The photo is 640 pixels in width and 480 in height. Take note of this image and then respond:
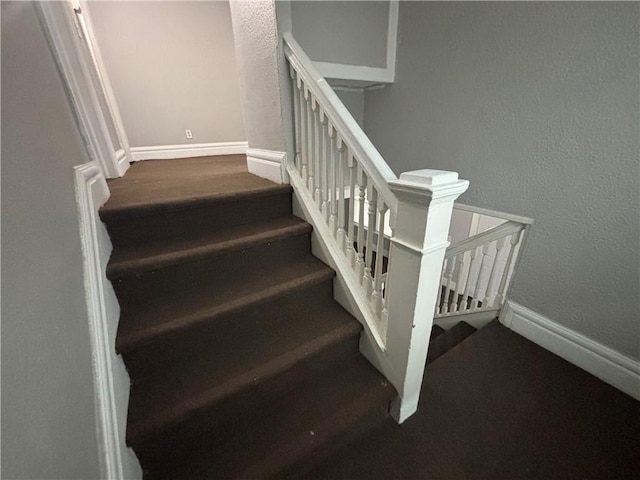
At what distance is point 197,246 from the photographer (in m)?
1.20

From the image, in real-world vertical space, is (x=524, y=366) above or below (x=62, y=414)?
below

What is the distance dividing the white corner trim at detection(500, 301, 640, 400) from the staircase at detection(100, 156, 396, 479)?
1.19 metres

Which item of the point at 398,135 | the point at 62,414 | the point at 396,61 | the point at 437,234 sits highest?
the point at 396,61

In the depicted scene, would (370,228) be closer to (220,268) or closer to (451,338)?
(220,268)

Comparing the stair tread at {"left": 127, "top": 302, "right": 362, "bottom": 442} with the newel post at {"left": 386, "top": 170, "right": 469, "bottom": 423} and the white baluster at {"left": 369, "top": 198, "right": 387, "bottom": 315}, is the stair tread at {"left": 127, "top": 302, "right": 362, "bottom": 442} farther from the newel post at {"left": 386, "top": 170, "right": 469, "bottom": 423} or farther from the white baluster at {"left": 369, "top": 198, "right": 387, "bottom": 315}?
Answer: the newel post at {"left": 386, "top": 170, "right": 469, "bottom": 423}

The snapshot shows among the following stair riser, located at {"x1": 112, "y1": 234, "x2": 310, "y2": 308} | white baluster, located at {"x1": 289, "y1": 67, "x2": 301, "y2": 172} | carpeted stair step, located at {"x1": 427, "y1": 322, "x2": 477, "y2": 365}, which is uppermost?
white baluster, located at {"x1": 289, "y1": 67, "x2": 301, "y2": 172}

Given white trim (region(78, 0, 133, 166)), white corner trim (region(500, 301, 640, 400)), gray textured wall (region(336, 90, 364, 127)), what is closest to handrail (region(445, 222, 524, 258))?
white corner trim (region(500, 301, 640, 400))

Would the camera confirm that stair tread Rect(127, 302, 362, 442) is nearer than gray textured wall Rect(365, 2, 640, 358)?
Yes

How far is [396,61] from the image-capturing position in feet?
6.63

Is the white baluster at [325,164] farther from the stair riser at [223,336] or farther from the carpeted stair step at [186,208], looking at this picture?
the stair riser at [223,336]

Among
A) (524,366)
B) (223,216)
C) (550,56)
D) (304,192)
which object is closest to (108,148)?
(223,216)

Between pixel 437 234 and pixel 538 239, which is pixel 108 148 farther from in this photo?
pixel 538 239

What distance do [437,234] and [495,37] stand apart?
144 cm

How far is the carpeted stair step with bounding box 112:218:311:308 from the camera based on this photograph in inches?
42.5
